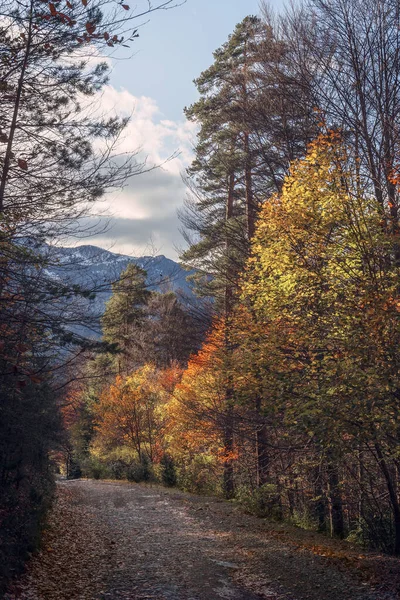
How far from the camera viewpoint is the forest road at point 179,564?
809cm

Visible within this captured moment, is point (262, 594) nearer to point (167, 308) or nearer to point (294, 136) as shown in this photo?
point (294, 136)

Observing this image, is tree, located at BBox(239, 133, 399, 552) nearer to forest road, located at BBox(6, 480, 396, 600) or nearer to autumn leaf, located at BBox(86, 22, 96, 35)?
forest road, located at BBox(6, 480, 396, 600)

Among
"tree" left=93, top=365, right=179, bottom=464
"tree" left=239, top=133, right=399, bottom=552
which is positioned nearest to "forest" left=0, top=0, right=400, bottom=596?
"tree" left=239, top=133, right=399, bottom=552

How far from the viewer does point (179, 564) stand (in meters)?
9.94

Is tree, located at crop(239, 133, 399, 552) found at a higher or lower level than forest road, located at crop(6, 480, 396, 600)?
higher

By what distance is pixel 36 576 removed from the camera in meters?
8.88

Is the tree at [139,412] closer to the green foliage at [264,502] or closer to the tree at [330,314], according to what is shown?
the green foliage at [264,502]

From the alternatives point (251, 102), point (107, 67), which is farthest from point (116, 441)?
point (107, 67)

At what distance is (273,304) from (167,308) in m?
36.5

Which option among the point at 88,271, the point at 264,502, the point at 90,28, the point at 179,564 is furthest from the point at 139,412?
the point at 90,28

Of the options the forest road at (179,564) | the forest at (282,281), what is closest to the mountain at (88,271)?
the forest at (282,281)

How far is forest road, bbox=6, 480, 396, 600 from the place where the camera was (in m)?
8.09

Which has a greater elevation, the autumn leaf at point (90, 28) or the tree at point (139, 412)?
the autumn leaf at point (90, 28)

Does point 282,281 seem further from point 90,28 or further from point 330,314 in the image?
point 90,28
